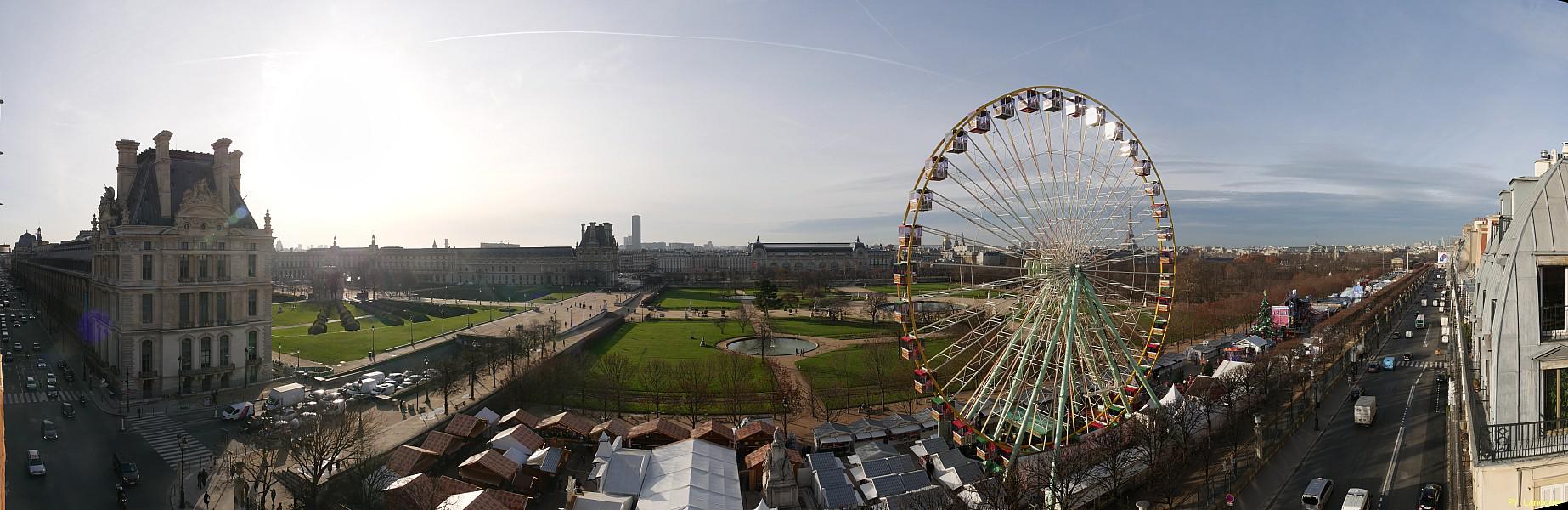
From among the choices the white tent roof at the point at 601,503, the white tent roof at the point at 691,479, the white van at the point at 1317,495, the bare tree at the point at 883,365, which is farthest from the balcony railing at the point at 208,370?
the white van at the point at 1317,495

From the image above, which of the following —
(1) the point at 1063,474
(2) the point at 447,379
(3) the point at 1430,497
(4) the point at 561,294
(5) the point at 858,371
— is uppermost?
(4) the point at 561,294

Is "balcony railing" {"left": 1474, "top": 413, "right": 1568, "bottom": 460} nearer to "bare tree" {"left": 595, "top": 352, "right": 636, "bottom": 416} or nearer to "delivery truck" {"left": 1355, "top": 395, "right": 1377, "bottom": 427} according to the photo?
"delivery truck" {"left": 1355, "top": 395, "right": 1377, "bottom": 427}

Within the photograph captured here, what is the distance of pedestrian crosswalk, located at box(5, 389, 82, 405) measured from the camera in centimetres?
3306

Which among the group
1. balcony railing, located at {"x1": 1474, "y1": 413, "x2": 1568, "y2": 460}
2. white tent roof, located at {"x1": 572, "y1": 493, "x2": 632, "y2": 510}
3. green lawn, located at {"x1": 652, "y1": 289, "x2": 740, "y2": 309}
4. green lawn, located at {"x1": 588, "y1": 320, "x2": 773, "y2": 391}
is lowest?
white tent roof, located at {"x1": 572, "y1": 493, "x2": 632, "y2": 510}

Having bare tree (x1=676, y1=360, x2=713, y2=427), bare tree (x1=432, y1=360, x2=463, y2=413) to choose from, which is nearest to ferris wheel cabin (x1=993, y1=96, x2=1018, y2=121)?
bare tree (x1=676, y1=360, x2=713, y2=427)

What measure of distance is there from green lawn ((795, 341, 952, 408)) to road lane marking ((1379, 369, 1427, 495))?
17428 mm

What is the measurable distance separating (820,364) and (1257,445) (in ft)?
76.5

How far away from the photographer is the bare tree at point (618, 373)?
33.3 meters

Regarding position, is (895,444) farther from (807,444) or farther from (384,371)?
(384,371)

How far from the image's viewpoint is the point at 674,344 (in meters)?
51.2

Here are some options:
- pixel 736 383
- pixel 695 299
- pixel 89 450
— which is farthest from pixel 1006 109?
pixel 695 299

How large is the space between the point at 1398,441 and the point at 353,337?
60.8 m

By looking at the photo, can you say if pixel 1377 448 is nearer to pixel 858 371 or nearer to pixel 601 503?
pixel 858 371

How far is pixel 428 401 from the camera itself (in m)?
32.9
